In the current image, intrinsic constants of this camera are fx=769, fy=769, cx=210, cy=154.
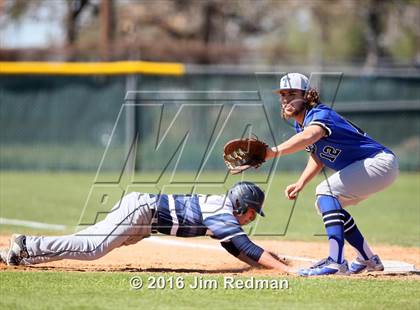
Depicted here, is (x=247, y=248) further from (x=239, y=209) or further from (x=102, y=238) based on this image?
(x=102, y=238)

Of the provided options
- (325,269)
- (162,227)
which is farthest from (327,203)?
(162,227)

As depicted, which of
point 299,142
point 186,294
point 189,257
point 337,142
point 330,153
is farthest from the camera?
point 189,257

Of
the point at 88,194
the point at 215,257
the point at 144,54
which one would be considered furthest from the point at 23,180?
the point at 144,54

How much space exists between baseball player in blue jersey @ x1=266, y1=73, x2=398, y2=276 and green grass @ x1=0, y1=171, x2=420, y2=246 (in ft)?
10.2

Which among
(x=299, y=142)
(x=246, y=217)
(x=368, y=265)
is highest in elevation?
(x=299, y=142)

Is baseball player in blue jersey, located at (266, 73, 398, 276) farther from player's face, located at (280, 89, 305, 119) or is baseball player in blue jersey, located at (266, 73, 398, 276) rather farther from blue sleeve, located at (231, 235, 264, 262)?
blue sleeve, located at (231, 235, 264, 262)

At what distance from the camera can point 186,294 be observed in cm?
591

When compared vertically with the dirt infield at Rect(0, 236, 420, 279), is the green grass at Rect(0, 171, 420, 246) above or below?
below

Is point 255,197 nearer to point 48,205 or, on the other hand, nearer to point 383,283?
point 383,283

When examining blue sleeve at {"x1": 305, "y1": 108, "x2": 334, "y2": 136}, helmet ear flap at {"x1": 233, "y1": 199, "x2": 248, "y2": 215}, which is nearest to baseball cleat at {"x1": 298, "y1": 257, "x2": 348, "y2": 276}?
helmet ear flap at {"x1": 233, "y1": 199, "x2": 248, "y2": 215}

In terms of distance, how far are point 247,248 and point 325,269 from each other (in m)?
0.74

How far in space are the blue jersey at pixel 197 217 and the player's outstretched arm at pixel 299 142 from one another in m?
0.69

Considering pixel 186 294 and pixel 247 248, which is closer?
pixel 186 294

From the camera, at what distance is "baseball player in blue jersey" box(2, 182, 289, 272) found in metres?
6.82
